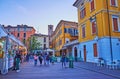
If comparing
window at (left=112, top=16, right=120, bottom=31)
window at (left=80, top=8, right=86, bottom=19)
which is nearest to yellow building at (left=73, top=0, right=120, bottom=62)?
window at (left=112, top=16, right=120, bottom=31)

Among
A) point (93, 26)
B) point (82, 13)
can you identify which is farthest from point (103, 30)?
point (82, 13)

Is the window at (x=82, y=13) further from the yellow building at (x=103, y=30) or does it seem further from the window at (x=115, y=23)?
the window at (x=115, y=23)

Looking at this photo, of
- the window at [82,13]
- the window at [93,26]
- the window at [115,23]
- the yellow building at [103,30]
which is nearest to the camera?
the yellow building at [103,30]

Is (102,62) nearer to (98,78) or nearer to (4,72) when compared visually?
(98,78)

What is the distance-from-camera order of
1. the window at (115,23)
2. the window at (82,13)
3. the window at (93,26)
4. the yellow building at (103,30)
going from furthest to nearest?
1. the window at (82,13)
2. the window at (93,26)
3. the window at (115,23)
4. the yellow building at (103,30)

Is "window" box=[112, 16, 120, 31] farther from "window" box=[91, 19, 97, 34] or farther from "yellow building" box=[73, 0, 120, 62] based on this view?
"window" box=[91, 19, 97, 34]

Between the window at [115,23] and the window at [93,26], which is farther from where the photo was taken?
the window at [93,26]

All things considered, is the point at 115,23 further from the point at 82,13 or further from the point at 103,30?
the point at 82,13

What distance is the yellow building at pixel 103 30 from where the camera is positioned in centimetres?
2028

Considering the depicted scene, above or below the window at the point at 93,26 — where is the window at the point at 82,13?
above

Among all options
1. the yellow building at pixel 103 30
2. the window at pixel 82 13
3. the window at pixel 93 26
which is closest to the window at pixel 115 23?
the yellow building at pixel 103 30

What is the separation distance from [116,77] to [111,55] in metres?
10.4

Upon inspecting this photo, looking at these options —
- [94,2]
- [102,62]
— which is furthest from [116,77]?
[94,2]

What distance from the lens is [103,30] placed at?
20375 mm
